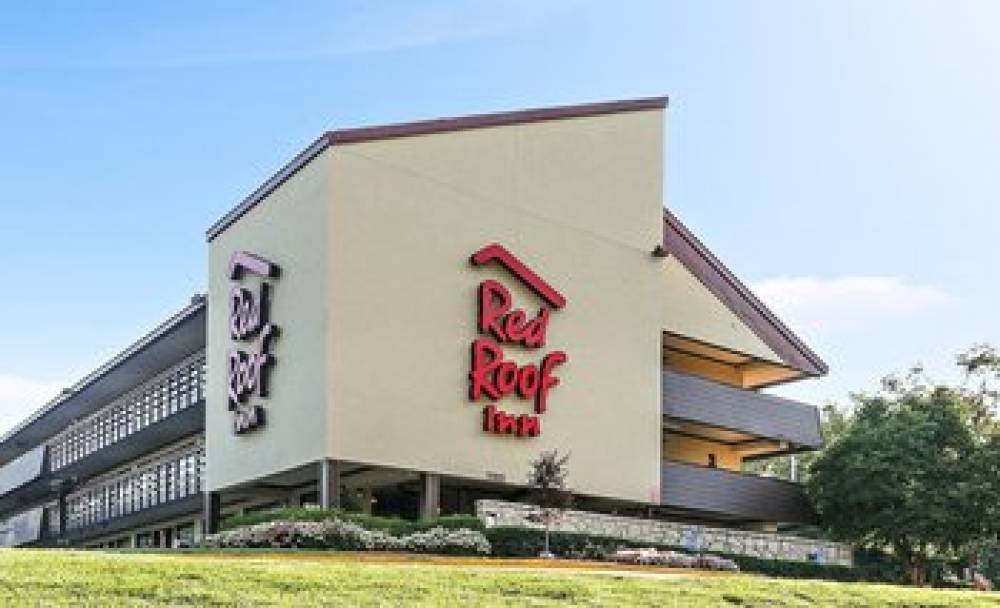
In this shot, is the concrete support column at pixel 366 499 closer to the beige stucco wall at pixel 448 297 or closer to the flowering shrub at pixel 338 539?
the beige stucco wall at pixel 448 297

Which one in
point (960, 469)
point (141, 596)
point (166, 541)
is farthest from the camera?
point (166, 541)

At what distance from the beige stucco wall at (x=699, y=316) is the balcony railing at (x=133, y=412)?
550 inches

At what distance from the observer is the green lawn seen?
12.5 metres

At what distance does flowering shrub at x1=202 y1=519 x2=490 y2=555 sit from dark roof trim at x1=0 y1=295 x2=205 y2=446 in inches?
504

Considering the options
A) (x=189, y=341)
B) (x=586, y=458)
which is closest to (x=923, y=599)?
(x=586, y=458)

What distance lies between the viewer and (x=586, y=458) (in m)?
33.5

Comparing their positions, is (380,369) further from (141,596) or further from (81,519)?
(81,519)

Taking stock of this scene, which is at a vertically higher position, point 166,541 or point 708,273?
point 708,273

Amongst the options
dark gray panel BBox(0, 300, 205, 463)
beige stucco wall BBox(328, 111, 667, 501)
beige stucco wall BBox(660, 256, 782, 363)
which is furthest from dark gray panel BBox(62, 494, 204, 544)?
beige stucco wall BBox(660, 256, 782, 363)

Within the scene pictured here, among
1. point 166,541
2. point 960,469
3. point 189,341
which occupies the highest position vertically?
point 189,341

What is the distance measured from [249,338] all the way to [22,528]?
3500cm

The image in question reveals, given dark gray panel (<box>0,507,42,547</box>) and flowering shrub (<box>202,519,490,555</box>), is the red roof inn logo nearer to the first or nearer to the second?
flowering shrub (<box>202,519,490,555</box>)

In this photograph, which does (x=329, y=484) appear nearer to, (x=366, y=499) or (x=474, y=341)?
(x=366, y=499)

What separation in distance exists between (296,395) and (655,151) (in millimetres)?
Result: 12690
